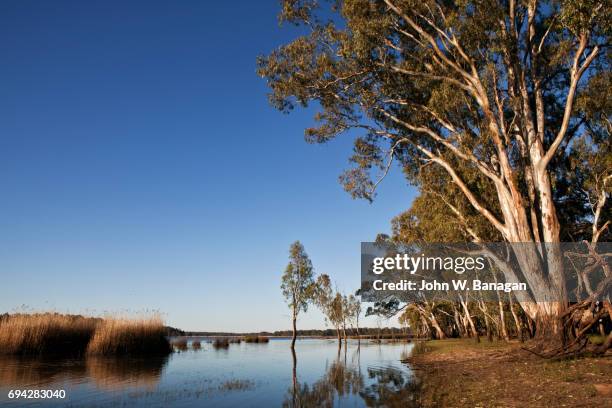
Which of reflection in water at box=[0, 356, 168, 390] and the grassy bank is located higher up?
the grassy bank

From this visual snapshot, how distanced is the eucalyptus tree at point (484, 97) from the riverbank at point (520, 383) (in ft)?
7.43

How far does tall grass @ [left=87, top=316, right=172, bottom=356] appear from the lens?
25.9 metres

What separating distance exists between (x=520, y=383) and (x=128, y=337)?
22320 mm

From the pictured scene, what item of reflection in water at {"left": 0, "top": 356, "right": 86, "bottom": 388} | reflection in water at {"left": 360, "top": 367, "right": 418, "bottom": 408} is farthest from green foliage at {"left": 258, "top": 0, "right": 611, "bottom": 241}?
reflection in water at {"left": 0, "top": 356, "right": 86, "bottom": 388}

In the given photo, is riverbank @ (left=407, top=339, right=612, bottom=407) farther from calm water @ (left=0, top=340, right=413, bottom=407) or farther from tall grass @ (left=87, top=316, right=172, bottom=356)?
tall grass @ (left=87, top=316, right=172, bottom=356)

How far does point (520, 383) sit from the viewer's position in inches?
452

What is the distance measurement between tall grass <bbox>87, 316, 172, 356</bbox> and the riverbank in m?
17.8

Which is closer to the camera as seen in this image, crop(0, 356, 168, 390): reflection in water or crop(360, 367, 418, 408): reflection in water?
crop(360, 367, 418, 408): reflection in water

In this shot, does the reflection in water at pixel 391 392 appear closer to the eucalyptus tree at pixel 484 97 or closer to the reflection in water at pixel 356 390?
the reflection in water at pixel 356 390

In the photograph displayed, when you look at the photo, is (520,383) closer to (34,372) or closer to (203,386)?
(203,386)

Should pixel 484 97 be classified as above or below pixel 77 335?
above

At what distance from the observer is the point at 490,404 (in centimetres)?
938

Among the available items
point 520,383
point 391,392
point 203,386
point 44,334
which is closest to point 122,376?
point 203,386

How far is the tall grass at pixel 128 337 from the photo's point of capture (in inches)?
1020
